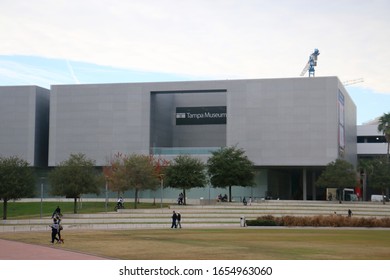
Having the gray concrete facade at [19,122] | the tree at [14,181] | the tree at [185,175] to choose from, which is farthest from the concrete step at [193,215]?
the gray concrete facade at [19,122]

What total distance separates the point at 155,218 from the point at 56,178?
13.5 metres

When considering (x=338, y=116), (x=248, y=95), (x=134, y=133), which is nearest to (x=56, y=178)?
(x=134, y=133)

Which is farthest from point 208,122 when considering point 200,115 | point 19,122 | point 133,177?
point 133,177

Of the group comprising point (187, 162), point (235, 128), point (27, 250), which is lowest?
point (27, 250)

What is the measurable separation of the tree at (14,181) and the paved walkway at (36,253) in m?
30.3

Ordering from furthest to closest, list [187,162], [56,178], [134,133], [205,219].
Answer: [134,133] → [187,162] → [56,178] → [205,219]

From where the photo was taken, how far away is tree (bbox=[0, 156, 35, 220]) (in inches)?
2511

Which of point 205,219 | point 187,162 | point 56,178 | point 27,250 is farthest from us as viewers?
point 187,162

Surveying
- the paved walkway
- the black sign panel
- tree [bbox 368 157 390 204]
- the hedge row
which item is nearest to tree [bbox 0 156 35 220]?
the hedge row

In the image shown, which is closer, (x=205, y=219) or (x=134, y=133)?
(x=205, y=219)

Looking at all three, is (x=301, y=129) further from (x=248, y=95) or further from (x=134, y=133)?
(x=134, y=133)

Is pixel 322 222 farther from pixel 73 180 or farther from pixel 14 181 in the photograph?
pixel 14 181

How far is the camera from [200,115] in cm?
10706

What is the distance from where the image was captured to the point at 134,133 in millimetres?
99938
